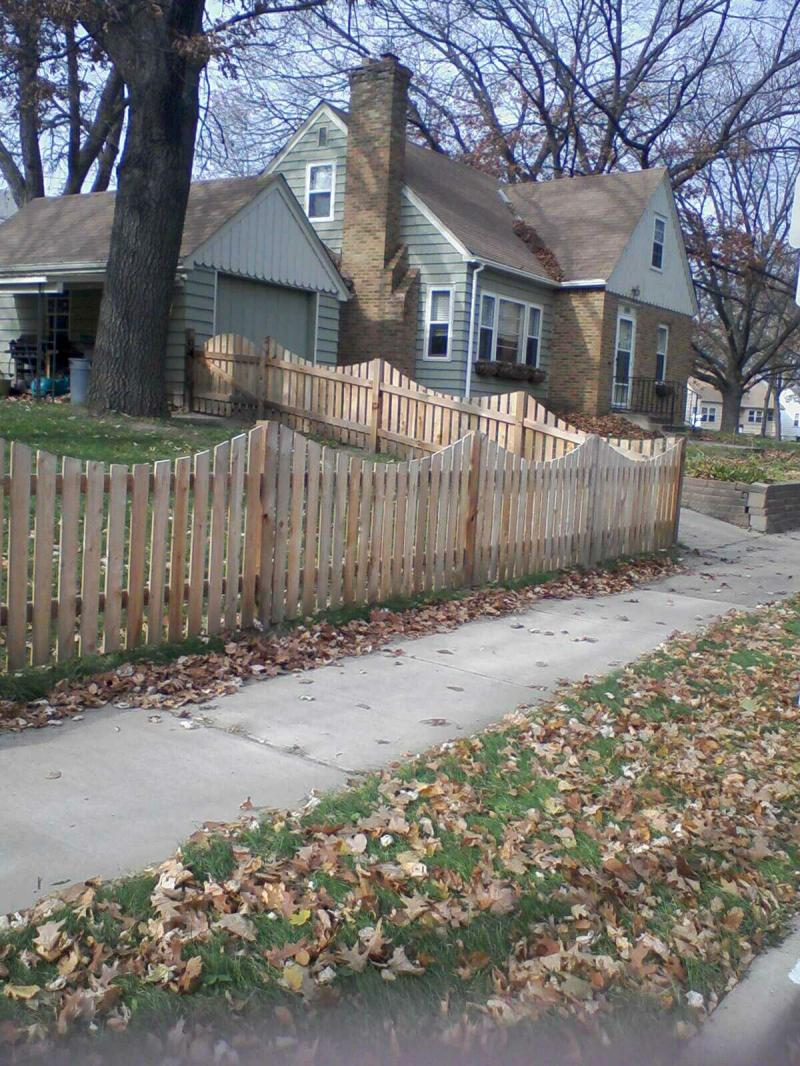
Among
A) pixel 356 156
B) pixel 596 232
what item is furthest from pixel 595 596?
pixel 596 232

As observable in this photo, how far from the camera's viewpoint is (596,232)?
2752 centimetres

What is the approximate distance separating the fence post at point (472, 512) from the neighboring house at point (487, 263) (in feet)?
48.4

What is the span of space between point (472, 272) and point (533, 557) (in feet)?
47.0

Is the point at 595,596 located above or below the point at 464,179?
below

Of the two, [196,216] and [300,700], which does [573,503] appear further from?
[196,216]

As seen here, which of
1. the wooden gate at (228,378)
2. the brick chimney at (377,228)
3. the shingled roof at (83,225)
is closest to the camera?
the wooden gate at (228,378)

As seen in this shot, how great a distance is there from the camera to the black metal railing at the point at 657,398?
28125 mm

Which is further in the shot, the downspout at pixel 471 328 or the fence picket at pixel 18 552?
the downspout at pixel 471 328

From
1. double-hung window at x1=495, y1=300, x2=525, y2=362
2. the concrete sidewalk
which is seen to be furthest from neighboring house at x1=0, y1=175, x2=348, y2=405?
the concrete sidewalk

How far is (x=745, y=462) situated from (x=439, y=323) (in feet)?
25.6

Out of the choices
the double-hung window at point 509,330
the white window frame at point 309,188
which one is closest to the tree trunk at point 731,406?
the double-hung window at point 509,330

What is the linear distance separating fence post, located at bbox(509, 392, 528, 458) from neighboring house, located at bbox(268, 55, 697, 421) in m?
9.69

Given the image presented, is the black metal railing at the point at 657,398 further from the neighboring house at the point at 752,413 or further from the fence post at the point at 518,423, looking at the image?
the neighboring house at the point at 752,413

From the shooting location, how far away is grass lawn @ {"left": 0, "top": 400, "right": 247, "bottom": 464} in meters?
12.3
